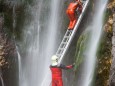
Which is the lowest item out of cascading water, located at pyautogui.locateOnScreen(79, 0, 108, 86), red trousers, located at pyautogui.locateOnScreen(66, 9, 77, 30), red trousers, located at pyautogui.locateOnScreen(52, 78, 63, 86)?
red trousers, located at pyautogui.locateOnScreen(52, 78, 63, 86)

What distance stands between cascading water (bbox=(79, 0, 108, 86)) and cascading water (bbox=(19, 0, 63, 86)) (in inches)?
45.7

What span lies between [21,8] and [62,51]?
209 centimetres

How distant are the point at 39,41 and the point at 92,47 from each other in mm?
1738

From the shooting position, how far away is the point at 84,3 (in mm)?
8516

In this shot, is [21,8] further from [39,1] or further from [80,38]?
[80,38]

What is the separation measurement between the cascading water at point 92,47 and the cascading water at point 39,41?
116 centimetres

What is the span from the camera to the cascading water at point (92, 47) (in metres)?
8.08

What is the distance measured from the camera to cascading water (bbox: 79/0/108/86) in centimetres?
808

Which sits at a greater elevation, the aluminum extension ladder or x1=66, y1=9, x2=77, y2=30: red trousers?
x1=66, y1=9, x2=77, y2=30: red trousers

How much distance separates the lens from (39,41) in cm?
928

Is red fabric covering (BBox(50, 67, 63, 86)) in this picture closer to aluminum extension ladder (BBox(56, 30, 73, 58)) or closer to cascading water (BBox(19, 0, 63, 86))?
aluminum extension ladder (BBox(56, 30, 73, 58))

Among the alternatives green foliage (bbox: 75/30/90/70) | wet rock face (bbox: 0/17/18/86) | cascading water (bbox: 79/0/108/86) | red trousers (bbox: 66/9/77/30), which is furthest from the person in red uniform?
wet rock face (bbox: 0/17/18/86)

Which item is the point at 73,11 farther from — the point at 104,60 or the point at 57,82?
the point at 57,82

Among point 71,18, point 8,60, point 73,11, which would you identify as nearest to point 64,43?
point 71,18
